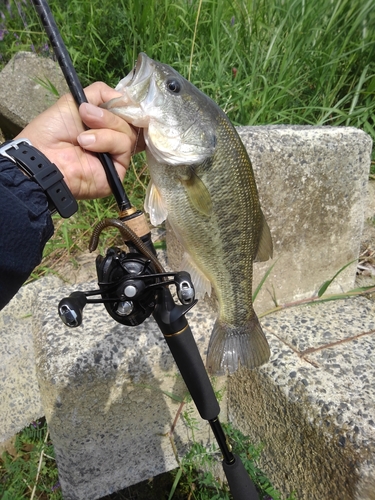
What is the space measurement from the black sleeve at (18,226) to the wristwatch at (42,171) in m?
0.02

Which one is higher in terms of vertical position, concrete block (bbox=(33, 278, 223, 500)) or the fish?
the fish

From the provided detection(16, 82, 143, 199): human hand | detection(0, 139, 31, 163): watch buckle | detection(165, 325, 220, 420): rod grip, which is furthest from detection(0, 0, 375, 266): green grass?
detection(165, 325, 220, 420): rod grip

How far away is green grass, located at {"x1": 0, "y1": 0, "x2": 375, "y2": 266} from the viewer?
2.80 meters

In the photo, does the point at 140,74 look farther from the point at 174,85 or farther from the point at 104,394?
the point at 104,394

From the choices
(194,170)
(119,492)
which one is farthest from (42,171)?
(119,492)

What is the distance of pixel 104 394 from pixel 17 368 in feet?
3.85

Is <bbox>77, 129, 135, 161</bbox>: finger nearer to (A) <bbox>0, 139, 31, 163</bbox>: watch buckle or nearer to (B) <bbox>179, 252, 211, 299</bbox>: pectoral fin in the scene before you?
(A) <bbox>0, 139, 31, 163</bbox>: watch buckle

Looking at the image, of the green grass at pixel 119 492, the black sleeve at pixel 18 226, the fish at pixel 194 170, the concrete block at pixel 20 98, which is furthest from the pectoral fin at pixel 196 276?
the concrete block at pixel 20 98

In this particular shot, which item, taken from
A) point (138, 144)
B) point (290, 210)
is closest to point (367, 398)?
point (290, 210)

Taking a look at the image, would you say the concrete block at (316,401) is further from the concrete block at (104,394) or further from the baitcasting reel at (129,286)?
the baitcasting reel at (129,286)

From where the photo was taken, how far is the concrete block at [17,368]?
2.73 m

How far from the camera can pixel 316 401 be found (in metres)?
1.57

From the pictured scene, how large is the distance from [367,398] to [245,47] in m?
2.45

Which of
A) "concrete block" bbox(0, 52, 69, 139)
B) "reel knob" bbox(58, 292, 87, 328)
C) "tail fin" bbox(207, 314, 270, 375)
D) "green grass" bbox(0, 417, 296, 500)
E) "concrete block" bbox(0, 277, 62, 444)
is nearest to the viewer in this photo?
"reel knob" bbox(58, 292, 87, 328)
